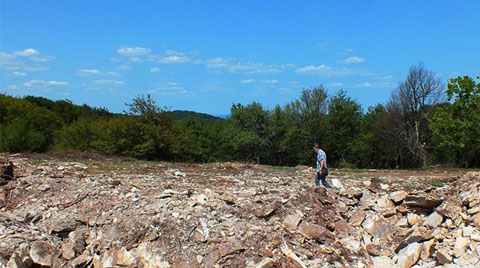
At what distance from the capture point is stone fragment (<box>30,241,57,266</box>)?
772 centimetres

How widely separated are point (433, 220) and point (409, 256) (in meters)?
1.39

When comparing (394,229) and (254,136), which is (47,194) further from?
(254,136)

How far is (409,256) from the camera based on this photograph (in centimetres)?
763

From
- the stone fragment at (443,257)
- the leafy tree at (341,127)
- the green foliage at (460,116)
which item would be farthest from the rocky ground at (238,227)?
the leafy tree at (341,127)

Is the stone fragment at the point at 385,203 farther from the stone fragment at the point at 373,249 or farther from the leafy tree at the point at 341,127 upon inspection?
the leafy tree at the point at 341,127

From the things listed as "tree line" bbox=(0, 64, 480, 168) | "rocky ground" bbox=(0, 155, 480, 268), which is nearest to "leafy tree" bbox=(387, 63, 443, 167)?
"tree line" bbox=(0, 64, 480, 168)

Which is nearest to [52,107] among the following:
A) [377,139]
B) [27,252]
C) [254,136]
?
[254,136]

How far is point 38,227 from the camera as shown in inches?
350

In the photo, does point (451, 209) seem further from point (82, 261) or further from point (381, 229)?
point (82, 261)

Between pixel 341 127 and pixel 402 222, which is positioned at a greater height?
pixel 341 127

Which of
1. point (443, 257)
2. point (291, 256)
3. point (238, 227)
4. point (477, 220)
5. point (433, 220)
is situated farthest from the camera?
point (433, 220)

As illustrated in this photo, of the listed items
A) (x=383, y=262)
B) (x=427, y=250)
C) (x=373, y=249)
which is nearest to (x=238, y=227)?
(x=373, y=249)

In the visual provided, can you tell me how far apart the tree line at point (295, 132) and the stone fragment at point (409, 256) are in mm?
22191

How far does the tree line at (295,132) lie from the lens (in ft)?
96.6
